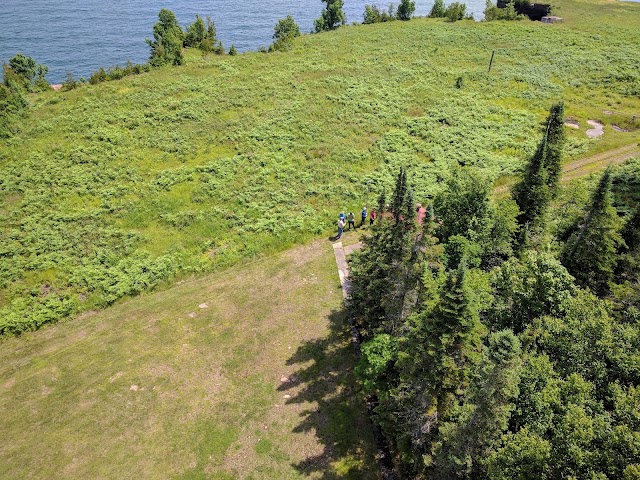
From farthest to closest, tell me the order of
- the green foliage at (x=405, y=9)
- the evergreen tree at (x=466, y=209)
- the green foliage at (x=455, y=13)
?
the green foliage at (x=405, y=9)
the green foliage at (x=455, y=13)
the evergreen tree at (x=466, y=209)

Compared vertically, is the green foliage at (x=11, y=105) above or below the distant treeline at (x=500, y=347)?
above

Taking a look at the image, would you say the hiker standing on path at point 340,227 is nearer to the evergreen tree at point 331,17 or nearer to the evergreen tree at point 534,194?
the evergreen tree at point 534,194

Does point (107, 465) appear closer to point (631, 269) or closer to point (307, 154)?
point (631, 269)

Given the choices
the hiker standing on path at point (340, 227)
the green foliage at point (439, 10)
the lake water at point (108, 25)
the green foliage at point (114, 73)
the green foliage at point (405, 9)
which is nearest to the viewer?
the hiker standing on path at point (340, 227)

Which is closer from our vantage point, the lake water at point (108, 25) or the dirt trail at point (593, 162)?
the dirt trail at point (593, 162)

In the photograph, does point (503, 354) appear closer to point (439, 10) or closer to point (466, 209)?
point (466, 209)

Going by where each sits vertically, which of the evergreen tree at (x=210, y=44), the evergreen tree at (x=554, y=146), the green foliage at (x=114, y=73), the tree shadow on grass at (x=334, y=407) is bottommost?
the tree shadow on grass at (x=334, y=407)

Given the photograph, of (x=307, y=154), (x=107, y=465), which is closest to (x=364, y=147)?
(x=307, y=154)

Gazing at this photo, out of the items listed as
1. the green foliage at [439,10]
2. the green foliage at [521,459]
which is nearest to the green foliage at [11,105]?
the green foliage at [521,459]
